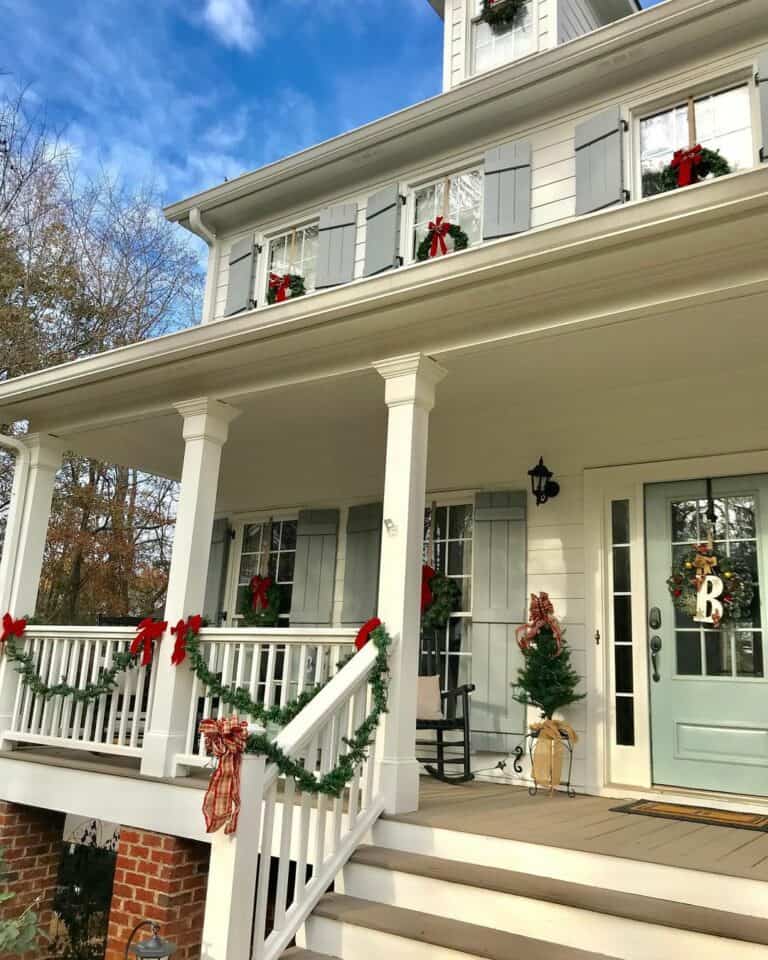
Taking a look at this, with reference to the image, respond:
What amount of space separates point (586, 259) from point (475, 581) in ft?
8.58

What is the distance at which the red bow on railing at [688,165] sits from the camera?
4.89 metres

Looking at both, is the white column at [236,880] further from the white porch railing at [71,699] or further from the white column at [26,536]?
the white column at [26,536]

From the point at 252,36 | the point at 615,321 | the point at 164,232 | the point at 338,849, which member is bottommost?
the point at 338,849

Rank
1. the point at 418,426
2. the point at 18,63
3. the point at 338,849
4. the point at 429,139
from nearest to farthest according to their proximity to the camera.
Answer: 1. the point at 338,849
2. the point at 418,426
3. the point at 429,139
4. the point at 18,63

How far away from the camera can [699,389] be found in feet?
14.3

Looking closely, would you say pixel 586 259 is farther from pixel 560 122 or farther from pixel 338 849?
pixel 560 122

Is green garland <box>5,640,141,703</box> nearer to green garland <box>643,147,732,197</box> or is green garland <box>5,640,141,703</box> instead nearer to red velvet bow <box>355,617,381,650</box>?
red velvet bow <box>355,617,381,650</box>

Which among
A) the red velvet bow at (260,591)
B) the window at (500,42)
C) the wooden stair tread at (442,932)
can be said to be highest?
the window at (500,42)

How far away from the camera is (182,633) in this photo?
4.27 meters

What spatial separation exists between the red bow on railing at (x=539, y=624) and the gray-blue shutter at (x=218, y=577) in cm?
283

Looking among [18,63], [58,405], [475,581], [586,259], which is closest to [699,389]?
[586,259]

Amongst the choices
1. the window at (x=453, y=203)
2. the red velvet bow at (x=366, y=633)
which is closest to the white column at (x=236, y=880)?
Answer: the red velvet bow at (x=366, y=633)

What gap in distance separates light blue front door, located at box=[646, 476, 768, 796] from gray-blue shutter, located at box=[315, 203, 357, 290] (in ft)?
10.0

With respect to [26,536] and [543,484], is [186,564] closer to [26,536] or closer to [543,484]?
[26,536]
